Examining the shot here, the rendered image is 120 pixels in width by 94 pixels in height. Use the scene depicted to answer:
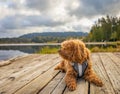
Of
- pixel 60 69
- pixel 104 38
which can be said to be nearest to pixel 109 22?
pixel 104 38

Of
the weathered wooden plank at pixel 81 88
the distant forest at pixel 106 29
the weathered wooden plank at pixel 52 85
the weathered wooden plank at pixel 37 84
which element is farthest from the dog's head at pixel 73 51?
the distant forest at pixel 106 29

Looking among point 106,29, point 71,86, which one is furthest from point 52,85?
point 106,29

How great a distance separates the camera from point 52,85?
164 inches

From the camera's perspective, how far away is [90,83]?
422 cm

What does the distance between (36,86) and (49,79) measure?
63cm

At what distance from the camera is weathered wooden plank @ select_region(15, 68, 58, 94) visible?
3.83 m

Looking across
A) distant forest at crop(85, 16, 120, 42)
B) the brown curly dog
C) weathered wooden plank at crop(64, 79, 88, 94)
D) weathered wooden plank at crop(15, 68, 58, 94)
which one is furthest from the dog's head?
distant forest at crop(85, 16, 120, 42)

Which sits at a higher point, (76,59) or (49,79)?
(76,59)

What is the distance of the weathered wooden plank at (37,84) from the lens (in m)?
3.83

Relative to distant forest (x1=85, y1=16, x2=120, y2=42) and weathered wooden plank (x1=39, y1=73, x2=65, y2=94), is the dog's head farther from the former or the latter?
distant forest (x1=85, y1=16, x2=120, y2=42)

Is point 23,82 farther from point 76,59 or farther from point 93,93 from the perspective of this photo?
point 93,93

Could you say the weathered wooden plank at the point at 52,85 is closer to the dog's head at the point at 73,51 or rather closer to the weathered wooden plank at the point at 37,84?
the weathered wooden plank at the point at 37,84

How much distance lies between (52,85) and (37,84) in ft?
0.83

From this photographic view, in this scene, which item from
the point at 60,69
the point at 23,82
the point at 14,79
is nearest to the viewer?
the point at 23,82
